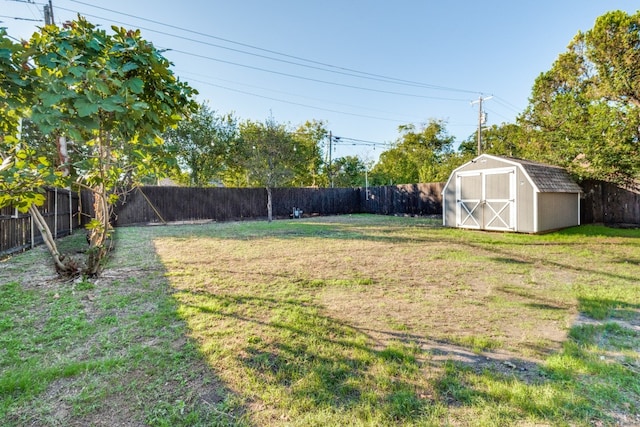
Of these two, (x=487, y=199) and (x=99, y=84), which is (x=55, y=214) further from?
(x=487, y=199)

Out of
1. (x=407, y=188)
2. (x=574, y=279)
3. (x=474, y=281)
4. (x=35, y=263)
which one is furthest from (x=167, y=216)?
(x=574, y=279)

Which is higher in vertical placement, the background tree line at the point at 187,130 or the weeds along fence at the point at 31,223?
the background tree line at the point at 187,130

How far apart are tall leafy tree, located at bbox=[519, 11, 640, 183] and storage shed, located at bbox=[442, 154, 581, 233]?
2.73 ft

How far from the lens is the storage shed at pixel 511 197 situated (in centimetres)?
823

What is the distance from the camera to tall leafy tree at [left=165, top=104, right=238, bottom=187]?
16297 millimetres

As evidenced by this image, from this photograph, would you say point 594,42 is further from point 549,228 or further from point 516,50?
point 549,228

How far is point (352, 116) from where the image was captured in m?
24.1

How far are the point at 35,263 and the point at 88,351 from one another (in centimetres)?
385

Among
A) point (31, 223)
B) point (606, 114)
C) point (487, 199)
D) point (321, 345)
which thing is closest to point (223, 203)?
point (31, 223)

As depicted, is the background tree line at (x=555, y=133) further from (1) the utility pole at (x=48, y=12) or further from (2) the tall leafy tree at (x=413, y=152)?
(1) the utility pole at (x=48, y=12)

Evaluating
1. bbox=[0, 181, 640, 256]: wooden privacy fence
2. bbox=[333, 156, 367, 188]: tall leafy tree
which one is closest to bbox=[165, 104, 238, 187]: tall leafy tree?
bbox=[0, 181, 640, 256]: wooden privacy fence

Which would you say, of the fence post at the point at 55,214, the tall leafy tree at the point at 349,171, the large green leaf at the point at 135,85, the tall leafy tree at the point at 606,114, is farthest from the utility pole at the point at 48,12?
the tall leafy tree at the point at 349,171

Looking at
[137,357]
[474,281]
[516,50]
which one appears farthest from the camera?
[516,50]

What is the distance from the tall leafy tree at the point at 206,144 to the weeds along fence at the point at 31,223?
Answer: 27.5 feet
